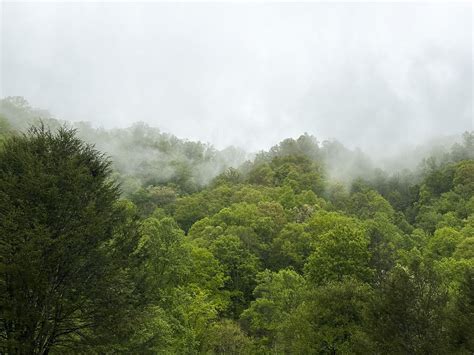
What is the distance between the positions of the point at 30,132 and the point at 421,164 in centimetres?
11918

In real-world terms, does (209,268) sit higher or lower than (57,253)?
higher

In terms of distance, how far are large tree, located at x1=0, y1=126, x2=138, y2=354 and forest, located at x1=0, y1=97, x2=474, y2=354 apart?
5 cm

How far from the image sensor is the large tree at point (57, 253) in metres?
15.3

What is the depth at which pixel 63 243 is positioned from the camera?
16.0m

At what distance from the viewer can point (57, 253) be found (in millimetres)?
15758

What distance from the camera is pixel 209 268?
171 feet

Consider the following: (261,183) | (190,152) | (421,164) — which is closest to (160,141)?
(190,152)

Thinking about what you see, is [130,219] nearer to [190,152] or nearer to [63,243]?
[63,243]

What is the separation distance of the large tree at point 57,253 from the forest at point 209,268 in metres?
0.05

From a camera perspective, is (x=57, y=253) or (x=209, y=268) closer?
(x=57, y=253)

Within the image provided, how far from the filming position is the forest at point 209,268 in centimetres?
1616

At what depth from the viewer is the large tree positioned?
1534 centimetres

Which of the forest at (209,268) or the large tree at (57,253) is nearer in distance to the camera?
the large tree at (57,253)

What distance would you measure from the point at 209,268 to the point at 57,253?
123ft
